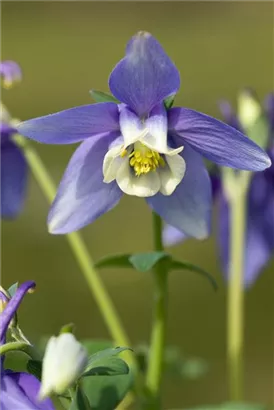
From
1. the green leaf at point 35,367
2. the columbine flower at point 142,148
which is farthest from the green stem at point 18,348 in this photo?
the columbine flower at point 142,148

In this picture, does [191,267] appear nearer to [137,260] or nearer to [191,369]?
[137,260]

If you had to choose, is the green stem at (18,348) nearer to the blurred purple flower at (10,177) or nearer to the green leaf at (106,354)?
the green leaf at (106,354)

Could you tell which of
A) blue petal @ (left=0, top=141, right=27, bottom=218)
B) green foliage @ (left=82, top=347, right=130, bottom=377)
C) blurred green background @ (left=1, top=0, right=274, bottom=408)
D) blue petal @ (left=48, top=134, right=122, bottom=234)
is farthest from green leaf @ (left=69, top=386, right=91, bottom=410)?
blurred green background @ (left=1, top=0, right=274, bottom=408)

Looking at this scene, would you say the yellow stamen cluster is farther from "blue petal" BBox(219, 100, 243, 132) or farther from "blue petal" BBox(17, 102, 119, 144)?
"blue petal" BBox(219, 100, 243, 132)

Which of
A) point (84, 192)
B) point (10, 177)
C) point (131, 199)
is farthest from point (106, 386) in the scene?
point (131, 199)

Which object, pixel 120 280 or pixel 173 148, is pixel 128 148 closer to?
pixel 173 148

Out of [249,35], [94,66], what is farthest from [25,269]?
[249,35]
